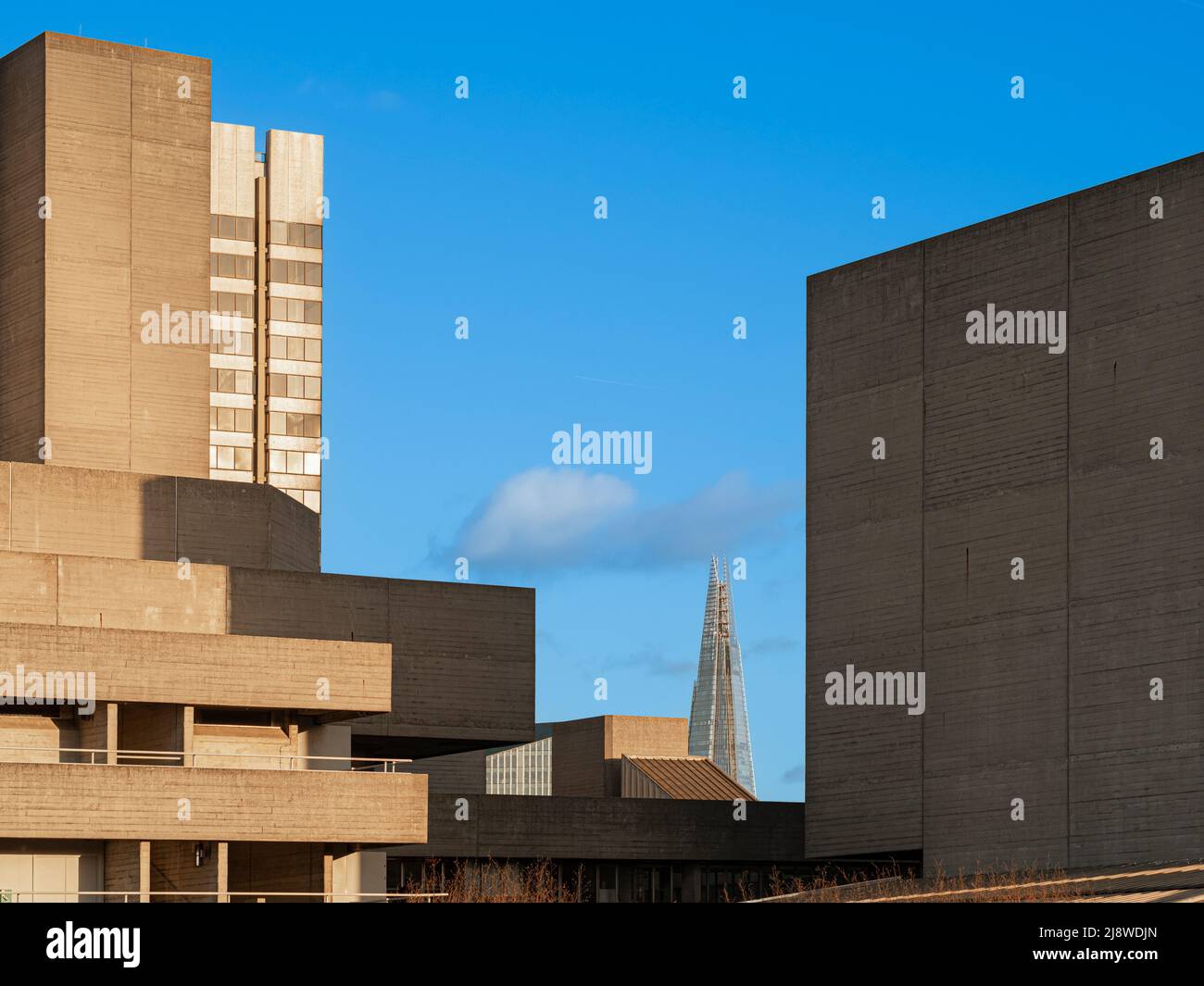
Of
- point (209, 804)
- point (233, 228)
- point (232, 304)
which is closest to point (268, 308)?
point (232, 304)

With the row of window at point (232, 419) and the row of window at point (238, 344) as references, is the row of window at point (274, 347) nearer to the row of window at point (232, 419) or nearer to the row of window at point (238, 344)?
the row of window at point (238, 344)

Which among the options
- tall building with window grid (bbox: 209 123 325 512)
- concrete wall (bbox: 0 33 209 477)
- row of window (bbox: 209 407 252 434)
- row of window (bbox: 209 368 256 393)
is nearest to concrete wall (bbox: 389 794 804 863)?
concrete wall (bbox: 0 33 209 477)

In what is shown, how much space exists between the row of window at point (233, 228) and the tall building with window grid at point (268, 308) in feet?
0.15

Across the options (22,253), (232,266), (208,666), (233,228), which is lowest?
(208,666)

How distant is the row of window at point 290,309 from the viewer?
97.8m

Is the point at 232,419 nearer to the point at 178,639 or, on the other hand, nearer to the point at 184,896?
the point at 178,639

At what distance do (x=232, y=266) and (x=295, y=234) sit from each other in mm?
3595

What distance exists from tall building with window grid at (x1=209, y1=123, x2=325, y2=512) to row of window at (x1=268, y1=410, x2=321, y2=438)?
0.15 ft

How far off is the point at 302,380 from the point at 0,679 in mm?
58682

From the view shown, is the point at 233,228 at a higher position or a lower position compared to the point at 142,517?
higher

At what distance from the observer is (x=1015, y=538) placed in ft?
161

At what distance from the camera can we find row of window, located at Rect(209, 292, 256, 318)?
3794 inches

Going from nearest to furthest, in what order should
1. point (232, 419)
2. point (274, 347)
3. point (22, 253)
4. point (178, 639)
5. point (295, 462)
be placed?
point (178, 639) → point (22, 253) → point (232, 419) → point (274, 347) → point (295, 462)
